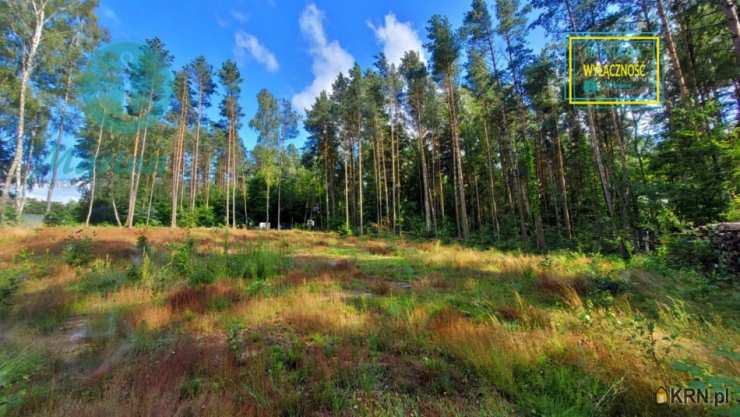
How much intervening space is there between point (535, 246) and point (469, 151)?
12.4 meters

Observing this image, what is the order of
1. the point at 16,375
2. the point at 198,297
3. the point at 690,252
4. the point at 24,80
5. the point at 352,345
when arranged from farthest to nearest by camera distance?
the point at 24,80 < the point at 690,252 < the point at 198,297 < the point at 352,345 < the point at 16,375

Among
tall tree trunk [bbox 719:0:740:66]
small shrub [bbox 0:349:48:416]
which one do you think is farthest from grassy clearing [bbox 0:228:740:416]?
tall tree trunk [bbox 719:0:740:66]

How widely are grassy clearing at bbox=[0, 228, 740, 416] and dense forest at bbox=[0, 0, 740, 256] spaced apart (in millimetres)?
5266

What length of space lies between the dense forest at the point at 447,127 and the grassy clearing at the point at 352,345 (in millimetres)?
5266

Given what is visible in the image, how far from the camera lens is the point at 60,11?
11.7 metres

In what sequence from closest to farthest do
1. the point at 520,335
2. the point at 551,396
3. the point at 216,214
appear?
the point at 551,396 < the point at 520,335 < the point at 216,214

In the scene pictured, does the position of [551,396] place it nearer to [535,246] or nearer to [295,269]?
[295,269]

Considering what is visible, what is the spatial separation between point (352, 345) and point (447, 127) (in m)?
21.8

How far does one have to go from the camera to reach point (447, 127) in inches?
853

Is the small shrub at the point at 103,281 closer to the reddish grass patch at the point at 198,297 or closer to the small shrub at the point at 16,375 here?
the reddish grass patch at the point at 198,297

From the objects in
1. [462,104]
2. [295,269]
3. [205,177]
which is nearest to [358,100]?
[462,104]

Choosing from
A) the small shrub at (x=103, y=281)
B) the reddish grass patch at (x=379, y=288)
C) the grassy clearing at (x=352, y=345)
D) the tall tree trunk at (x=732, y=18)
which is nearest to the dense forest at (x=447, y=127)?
the tall tree trunk at (x=732, y=18)

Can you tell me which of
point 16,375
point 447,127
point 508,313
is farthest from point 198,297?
point 447,127

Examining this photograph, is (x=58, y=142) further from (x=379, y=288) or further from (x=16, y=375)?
(x=379, y=288)
